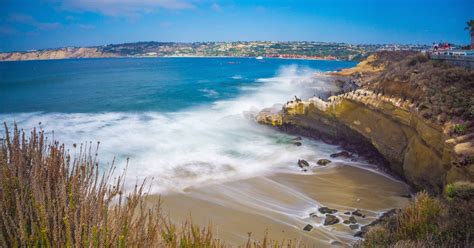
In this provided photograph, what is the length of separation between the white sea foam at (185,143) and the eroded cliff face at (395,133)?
5.22 ft

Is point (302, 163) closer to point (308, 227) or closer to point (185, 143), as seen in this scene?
point (308, 227)

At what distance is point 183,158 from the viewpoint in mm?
19250

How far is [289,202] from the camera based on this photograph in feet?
44.6

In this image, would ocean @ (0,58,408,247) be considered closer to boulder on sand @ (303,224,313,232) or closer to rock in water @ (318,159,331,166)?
boulder on sand @ (303,224,313,232)

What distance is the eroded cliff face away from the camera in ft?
36.9

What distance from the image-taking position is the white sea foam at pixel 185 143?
56.0 feet

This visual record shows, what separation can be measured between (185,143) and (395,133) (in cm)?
1238

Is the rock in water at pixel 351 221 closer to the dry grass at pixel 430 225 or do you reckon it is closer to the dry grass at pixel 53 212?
the dry grass at pixel 430 225

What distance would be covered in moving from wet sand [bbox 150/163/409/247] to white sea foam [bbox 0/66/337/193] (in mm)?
1418

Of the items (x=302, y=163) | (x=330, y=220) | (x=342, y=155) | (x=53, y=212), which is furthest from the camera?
(x=342, y=155)

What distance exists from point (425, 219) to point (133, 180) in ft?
38.7

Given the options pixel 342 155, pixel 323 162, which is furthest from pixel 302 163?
pixel 342 155

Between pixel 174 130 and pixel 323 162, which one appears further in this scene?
pixel 174 130

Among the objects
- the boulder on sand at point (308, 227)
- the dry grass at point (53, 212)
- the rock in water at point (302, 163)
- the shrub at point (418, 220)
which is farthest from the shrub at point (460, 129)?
the dry grass at point (53, 212)
